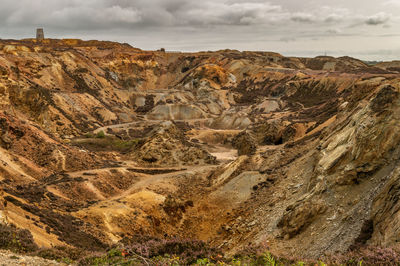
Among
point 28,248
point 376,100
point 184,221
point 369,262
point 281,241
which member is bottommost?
point 184,221

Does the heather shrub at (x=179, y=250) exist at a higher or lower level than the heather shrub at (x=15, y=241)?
higher

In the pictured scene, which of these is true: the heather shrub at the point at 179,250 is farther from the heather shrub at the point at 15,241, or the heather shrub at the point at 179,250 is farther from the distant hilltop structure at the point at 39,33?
the distant hilltop structure at the point at 39,33

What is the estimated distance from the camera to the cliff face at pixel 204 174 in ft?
60.7

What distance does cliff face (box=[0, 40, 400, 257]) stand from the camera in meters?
18.5

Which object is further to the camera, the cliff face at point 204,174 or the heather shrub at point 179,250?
the cliff face at point 204,174

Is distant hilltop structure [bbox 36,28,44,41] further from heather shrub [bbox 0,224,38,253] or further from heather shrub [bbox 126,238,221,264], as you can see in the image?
heather shrub [bbox 126,238,221,264]

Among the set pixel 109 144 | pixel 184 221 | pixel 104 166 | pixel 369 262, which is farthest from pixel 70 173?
pixel 369 262

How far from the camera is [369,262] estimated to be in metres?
8.34

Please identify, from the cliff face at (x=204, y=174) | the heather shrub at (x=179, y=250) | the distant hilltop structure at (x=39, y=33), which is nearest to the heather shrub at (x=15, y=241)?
the cliff face at (x=204, y=174)

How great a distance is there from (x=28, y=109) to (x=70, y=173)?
30.7 m

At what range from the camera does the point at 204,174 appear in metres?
41.9

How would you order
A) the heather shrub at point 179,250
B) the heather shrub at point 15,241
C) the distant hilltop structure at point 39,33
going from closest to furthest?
the heather shrub at point 179,250, the heather shrub at point 15,241, the distant hilltop structure at point 39,33

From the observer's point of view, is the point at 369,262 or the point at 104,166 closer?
the point at 369,262

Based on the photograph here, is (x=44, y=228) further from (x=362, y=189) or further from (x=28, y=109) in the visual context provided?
(x=28, y=109)
